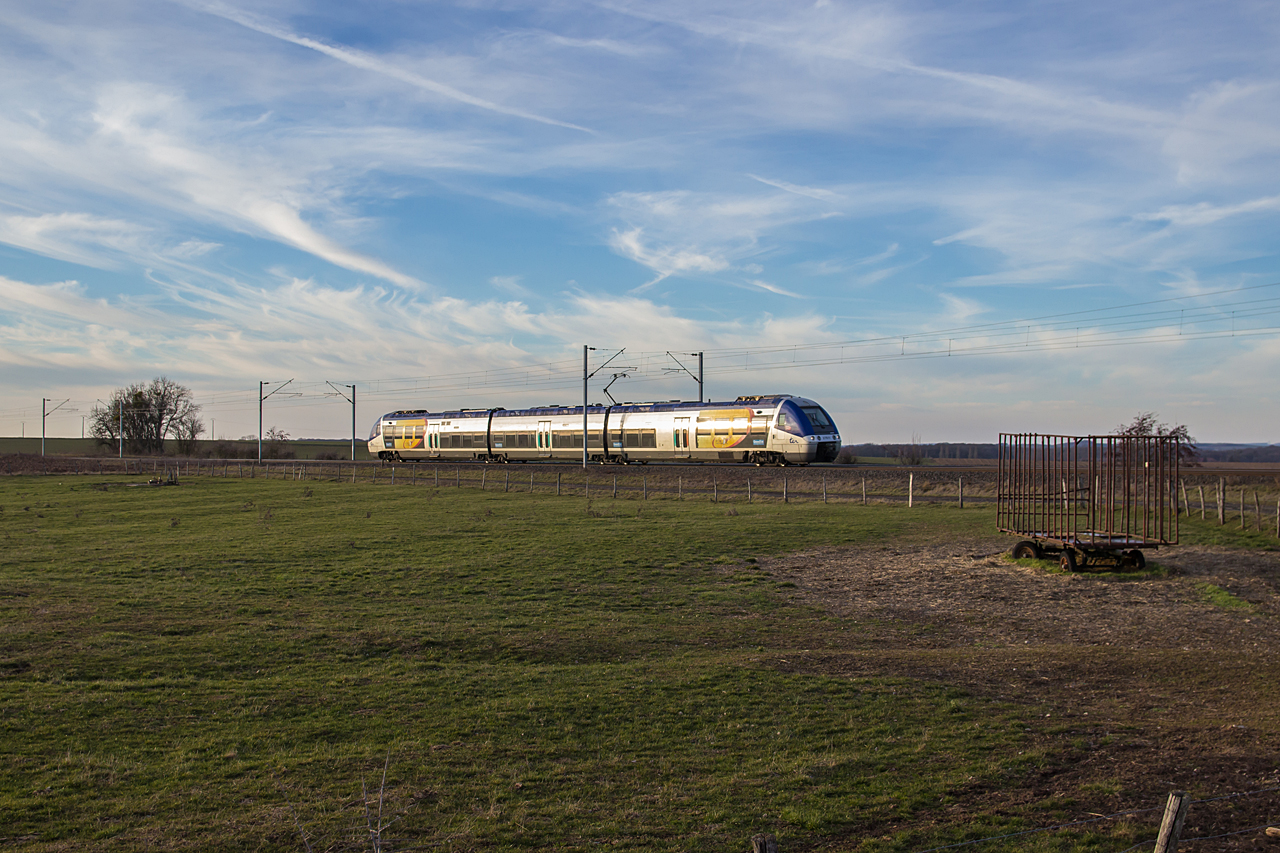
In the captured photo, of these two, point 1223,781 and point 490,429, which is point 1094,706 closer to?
point 1223,781

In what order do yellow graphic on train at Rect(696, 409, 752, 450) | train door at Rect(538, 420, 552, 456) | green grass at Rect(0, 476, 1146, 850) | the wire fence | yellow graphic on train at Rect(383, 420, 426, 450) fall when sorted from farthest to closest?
yellow graphic on train at Rect(383, 420, 426, 450) → train door at Rect(538, 420, 552, 456) → yellow graphic on train at Rect(696, 409, 752, 450) → green grass at Rect(0, 476, 1146, 850) → the wire fence

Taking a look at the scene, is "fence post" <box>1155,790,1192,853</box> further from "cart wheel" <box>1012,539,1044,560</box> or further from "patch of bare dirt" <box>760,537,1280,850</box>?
"cart wheel" <box>1012,539,1044,560</box>

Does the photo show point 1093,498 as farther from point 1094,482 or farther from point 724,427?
point 724,427

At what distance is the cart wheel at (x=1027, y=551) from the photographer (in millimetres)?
21219

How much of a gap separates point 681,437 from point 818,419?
26.0ft

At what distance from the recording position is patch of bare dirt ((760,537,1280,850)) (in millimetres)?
7812

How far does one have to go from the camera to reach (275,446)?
115188 mm

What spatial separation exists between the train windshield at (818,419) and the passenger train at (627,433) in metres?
0.06

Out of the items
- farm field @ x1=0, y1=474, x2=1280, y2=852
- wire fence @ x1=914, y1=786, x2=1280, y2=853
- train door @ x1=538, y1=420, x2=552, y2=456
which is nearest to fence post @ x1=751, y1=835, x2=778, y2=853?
wire fence @ x1=914, y1=786, x2=1280, y2=853

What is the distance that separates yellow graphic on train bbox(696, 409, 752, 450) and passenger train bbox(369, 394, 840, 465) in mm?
54

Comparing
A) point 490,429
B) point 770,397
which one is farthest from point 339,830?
point 490,429

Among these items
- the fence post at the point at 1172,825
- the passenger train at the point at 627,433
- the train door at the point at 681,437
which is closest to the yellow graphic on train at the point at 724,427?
the passenger train at the point at 627,433

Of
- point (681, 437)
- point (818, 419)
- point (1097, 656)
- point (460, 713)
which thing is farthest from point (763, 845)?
point (681, 437)

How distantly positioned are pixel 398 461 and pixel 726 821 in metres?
65.8
